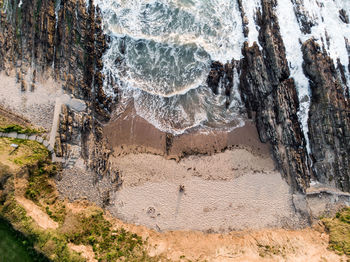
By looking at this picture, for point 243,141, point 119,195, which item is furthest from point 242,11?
point 119,195

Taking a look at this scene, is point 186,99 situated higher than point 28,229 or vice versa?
point 186,99

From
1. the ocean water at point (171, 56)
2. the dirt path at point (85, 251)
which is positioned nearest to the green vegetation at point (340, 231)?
the ocean water at point (171, 56)

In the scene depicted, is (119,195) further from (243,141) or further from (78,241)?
(243,141)

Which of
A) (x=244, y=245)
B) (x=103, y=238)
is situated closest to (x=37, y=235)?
(x=103, y=238)

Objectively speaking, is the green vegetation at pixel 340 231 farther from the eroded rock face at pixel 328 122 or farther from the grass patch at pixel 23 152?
the grass patch at pixel 23 152

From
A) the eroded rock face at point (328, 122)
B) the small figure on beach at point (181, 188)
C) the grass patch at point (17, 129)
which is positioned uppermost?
the eroded rock face at point (328, 122)

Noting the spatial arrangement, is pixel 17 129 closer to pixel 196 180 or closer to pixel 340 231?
pixel 196 180
